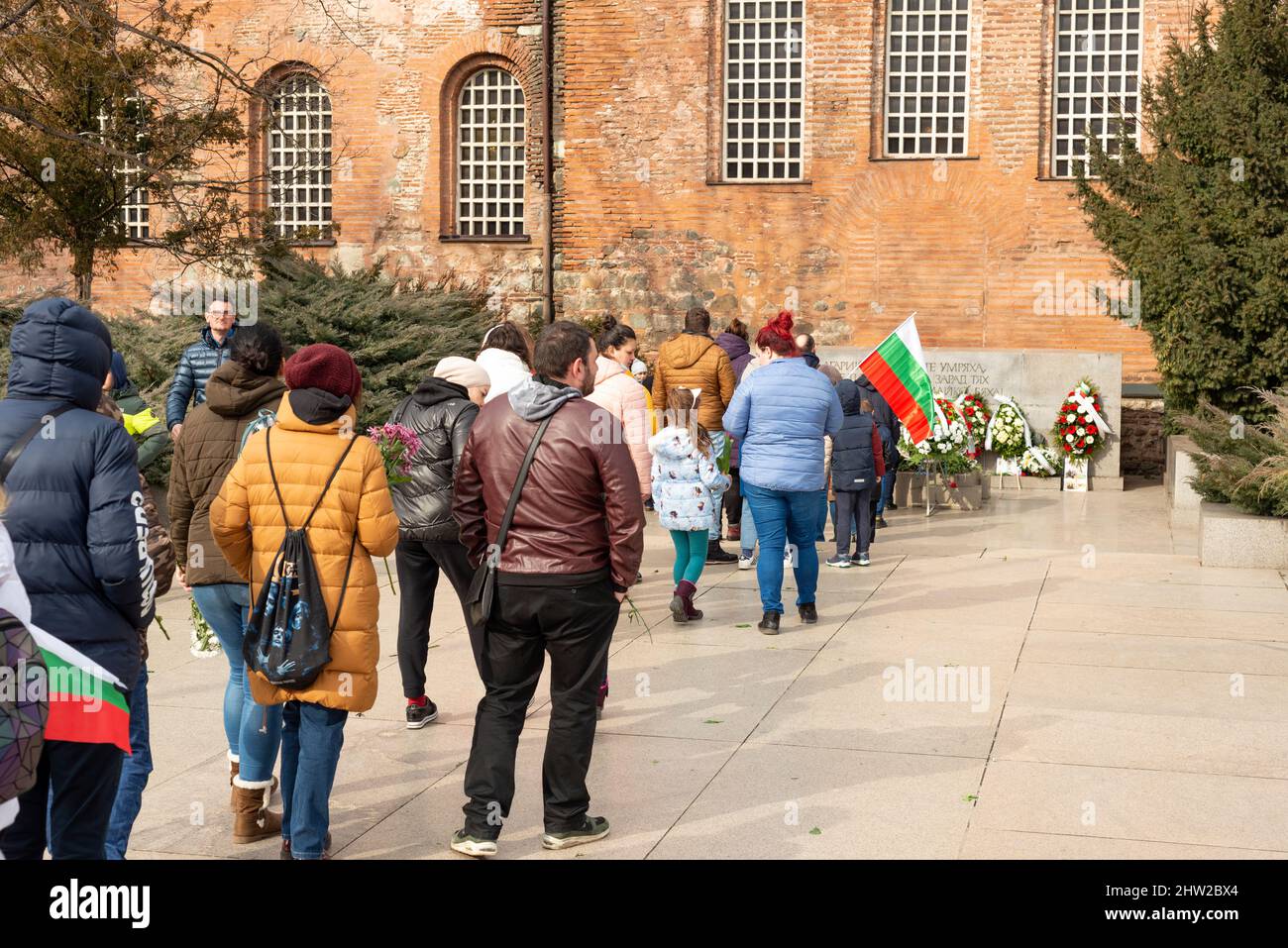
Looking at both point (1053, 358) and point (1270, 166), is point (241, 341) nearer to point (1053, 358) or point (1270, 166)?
point (1270, 166)

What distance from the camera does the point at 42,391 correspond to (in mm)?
4535

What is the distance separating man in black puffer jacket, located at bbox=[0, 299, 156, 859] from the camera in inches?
171

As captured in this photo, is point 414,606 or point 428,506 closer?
point 428,506

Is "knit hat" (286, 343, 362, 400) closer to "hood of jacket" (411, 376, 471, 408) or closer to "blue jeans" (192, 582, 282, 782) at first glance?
"blue jeans" (192, 582, 282, 782)

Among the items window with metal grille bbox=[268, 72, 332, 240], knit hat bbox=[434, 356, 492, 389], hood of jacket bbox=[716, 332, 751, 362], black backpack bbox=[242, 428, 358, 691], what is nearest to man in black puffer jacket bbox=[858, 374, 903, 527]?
hood of jacket bbox=[716, 332, 751, 362]

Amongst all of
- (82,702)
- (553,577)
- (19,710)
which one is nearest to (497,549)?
(553,577)

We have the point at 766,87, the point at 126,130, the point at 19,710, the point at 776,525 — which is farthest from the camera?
the point at 766,87

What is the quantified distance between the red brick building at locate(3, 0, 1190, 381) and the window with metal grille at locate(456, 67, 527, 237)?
0.04m

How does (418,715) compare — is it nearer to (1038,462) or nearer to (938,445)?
(938,445)

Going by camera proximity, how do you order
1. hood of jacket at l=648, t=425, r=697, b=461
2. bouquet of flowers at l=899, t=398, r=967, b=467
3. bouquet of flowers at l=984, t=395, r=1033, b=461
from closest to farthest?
1. hood of jacket at l=648, t=425, r=697, b=461
2. bouquet of flowers at l=899, t=398, r=967, b=467
3. bouquet of flowers at l=984, t=395, r=1033, b=461

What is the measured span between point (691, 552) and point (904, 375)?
3988 mm

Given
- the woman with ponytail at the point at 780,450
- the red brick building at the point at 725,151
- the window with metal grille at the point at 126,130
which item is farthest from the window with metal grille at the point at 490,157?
the woman with ponytail at the point at 780,450

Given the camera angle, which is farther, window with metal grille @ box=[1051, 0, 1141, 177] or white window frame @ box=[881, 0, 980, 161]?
white window frame @ box=[881, 0, 980, 161]

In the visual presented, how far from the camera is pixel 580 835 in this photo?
18.7 ft
